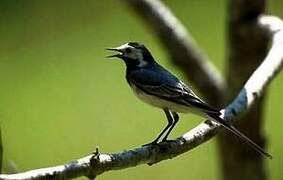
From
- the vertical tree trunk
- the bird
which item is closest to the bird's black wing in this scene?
the bird

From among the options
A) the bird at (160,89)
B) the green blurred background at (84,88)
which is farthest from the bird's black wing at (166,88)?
the green blurred background at (84,88)

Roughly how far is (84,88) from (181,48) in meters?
2.21

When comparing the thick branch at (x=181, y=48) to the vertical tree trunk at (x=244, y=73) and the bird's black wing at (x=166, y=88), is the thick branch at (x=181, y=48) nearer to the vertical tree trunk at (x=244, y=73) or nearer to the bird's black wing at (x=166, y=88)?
the vertical tree trunk at (x=244, y=73)

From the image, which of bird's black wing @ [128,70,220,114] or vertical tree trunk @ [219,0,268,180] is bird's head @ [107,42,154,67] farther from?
vertical tree trunk @ [219,0,268,180]

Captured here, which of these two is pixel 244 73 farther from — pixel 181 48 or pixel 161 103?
pixel 161 103

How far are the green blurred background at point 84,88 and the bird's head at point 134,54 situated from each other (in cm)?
175

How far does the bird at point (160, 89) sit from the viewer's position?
1.76 m

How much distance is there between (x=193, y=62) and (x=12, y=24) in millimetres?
2894

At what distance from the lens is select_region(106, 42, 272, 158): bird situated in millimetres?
1760

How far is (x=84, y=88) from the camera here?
4.91 metres

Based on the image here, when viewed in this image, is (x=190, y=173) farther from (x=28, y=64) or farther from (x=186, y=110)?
(x=186, y=110)

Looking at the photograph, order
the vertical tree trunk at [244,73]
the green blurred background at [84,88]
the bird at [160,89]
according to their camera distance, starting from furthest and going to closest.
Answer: the green blurred background at [84,88] < the vertical tree trunk at [244,73] < the bird at [160,89]

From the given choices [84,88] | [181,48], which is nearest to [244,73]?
[181,48]

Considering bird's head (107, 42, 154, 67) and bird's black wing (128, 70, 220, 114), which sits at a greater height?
bird's head (107, 42, 154, 67)
